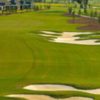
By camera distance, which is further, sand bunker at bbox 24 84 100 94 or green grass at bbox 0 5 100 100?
green grass at bbox 0 5 100 100

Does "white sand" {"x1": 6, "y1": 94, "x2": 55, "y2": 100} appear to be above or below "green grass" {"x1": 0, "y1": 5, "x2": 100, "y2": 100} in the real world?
above

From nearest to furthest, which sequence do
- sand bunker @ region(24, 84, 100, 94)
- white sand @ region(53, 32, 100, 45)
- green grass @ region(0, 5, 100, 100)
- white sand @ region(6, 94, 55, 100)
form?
white sand @ region(6, 94, 55, 100) → sand bunker @ region(24, 84, 100, 94) → green grass @ region(0, 5, 100, 100) → white sand @ region(53, 32, 100, 45)

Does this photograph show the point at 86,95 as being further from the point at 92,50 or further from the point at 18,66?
the point at 92,50

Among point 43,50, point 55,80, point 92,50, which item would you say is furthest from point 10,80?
point 92,50

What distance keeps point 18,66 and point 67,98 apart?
9.32 meters

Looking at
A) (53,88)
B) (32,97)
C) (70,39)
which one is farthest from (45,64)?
(70,39)

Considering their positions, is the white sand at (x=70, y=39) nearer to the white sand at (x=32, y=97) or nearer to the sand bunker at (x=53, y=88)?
the sand bunker at (x=53, y=88)

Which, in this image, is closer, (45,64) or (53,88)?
(53,88)

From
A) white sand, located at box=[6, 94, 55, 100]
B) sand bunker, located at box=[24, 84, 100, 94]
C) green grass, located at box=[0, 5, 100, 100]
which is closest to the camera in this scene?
white sand, located at box=[6, 94, 55, 100]

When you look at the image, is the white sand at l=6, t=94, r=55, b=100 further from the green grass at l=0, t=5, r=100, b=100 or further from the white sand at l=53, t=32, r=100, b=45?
the white sand at l=53, t=32, r=100, b=45

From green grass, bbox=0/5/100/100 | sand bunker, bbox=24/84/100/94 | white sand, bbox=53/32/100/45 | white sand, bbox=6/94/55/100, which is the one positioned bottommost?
white sand, bbox=53/32/100/45

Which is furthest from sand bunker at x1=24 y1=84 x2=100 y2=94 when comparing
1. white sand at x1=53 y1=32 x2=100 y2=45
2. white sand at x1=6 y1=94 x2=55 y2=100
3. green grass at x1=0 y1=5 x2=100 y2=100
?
white sand at x1=53 y1=32 x2=100 y2=45

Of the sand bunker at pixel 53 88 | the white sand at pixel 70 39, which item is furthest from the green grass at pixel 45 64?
the white sand at pixel 70 39

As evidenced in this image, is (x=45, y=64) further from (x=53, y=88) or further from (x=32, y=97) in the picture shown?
(x=32, y=97)
